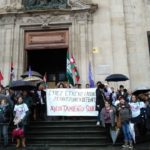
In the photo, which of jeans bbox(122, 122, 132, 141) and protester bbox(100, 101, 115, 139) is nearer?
jeans bbox(122, 122, 132, 141)

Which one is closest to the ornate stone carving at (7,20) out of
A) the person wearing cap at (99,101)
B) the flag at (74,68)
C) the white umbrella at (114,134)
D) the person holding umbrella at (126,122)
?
the flag at (74,68)

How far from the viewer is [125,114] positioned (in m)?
11.6

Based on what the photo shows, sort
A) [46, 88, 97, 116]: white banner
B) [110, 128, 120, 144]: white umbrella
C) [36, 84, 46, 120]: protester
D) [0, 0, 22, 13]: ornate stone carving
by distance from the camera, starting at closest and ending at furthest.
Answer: [110, 128, 120, 144]: white umbrella, [46, 88, 97, 116]: white banner, [36, 84, 46, 120]: protester, [0, 0, 22, 13]: ornate stone carving

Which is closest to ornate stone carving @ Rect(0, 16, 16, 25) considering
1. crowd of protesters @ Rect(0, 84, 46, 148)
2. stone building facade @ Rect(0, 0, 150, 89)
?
stone building facade @ Rect(0, 0, 150, 89)

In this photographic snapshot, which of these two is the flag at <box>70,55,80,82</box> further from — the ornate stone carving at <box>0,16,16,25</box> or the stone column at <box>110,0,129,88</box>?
the ornate stone carving at <box>0,16,16,25</box>

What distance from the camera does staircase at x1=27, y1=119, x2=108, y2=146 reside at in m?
12.2

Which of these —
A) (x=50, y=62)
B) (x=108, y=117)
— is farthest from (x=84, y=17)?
(x=108, y=117)

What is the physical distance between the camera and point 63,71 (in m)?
20.9

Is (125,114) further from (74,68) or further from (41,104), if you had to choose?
(74,68)

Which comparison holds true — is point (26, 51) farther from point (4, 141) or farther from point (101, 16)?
point (4, 141)

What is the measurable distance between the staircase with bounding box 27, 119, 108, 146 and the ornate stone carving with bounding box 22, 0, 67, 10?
910 cm

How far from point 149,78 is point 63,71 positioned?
5.97 meters

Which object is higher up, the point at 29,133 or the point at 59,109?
the point at 59,109

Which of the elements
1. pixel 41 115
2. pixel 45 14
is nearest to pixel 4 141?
pixel 41 115
